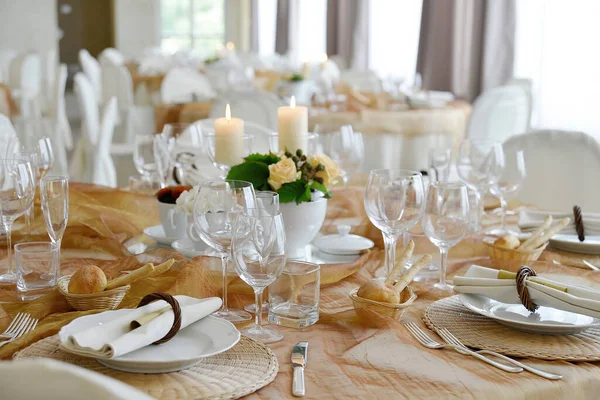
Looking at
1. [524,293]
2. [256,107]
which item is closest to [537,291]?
[524,293]

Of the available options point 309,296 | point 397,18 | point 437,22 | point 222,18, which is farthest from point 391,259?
point 222,18

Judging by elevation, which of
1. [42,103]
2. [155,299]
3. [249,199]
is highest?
[249,199]

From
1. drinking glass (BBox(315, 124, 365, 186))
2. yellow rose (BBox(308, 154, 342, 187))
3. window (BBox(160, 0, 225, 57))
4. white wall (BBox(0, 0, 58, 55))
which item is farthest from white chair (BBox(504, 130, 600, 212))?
window (BBox(160, 0, 225, 57))

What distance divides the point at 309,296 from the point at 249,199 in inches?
7.1

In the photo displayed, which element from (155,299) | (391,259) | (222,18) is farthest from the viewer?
(222,18)

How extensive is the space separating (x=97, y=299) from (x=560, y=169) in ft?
5.64

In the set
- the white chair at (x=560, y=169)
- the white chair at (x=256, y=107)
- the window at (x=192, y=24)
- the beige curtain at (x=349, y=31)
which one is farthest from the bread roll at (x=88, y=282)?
the window at (x=192, y=24)

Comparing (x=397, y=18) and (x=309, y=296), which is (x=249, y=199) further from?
(x=397, y=18)

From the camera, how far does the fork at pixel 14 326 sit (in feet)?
3.60

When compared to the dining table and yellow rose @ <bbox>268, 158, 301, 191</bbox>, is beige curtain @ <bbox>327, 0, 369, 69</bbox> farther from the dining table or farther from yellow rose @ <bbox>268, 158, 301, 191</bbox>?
yellow rose @ <bbox>268, 158, 301, 191</bbox>

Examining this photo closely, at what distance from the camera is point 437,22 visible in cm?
668

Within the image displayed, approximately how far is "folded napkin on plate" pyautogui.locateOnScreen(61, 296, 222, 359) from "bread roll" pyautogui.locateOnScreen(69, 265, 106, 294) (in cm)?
18

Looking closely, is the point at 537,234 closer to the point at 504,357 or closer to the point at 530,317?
the point at 530,317

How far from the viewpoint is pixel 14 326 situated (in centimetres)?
114
